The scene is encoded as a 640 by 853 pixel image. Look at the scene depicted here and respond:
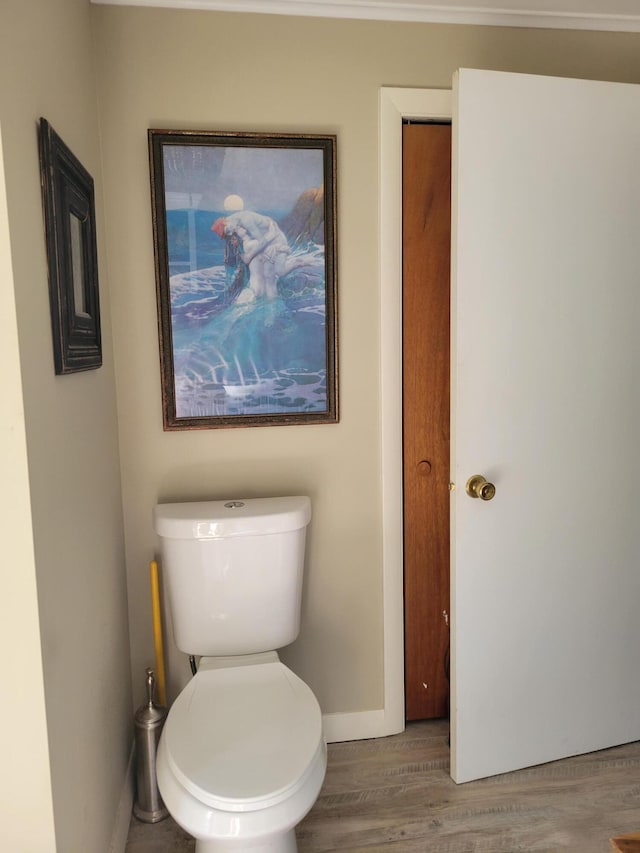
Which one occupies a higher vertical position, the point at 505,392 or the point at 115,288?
the point at 115,288

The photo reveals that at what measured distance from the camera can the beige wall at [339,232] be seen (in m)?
1.86

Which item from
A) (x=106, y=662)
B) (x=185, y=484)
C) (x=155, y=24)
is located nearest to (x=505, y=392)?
(x=185, y=484)

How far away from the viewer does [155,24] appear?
1828 mm

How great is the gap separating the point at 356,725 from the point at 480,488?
0.95m

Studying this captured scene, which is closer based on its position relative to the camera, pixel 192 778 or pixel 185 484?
pixel 192 778

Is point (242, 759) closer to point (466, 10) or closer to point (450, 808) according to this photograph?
point (450, 808)

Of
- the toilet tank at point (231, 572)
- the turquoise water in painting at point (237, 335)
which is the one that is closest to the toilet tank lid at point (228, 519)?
the toilet tank at point (231, 572)

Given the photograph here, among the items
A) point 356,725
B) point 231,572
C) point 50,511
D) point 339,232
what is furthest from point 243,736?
point 339,232

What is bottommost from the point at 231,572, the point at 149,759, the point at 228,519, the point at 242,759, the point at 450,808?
the point at 450,808

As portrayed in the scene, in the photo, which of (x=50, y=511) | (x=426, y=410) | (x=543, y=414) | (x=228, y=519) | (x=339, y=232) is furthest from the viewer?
(x=426, y=410)

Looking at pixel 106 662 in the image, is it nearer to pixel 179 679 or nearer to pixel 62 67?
pixel 179 679

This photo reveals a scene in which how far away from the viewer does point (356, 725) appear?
217cm

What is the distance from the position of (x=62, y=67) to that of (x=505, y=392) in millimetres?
1332

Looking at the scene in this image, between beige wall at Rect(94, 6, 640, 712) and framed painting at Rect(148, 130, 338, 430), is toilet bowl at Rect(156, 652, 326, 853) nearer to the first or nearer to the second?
beige wall at Rect(94, 6, 640, 712)
